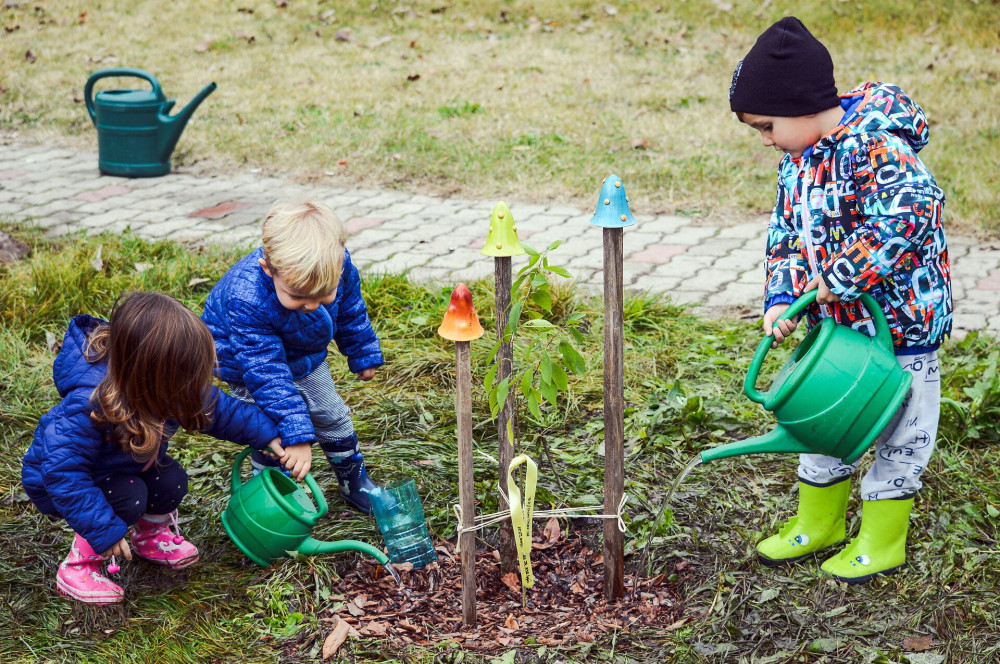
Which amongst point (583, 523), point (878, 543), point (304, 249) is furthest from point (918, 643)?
point (304, 249)

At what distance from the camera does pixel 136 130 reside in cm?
639

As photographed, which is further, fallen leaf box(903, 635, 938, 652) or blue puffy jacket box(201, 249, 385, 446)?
blue puffy jacket box(201, 249, 385, 446)

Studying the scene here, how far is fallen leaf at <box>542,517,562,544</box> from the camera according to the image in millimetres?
2838

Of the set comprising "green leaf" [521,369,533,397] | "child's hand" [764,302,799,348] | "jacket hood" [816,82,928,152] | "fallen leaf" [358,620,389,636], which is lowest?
"fallen leaf" [358,620,389,636]

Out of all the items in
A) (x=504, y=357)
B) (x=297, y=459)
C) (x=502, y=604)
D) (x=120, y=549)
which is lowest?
(x=502, y=604)

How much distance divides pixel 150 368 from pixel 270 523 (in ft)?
1.77

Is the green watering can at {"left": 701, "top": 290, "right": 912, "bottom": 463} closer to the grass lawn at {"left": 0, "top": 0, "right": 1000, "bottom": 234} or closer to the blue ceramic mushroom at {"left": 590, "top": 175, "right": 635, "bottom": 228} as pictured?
the blue ceramic mushroom at {"left": 590, "top": 175, "right": 635, "bottom": 228}

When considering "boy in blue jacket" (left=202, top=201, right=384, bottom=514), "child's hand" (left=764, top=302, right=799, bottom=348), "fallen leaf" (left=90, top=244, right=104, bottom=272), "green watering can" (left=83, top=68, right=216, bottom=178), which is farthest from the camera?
"green watering can" (left=83, top=68, right=216, bottom=178)

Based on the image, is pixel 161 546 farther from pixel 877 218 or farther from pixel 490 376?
pixel 877 218

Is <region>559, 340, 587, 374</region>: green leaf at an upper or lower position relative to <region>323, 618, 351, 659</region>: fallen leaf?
upper

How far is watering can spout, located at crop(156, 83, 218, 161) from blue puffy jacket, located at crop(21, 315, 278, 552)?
4.26 metres

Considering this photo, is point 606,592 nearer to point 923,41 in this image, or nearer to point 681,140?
point 681,140

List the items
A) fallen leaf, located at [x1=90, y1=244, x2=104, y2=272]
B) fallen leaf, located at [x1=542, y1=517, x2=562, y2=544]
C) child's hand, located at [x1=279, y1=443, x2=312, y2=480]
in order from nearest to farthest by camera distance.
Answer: child's hand, located at [x1=279, y1=443, x2=312, y2=480] < fallen leaf, located at [x1=542, y1=517, x2=562, y2=544] < fallen leaf, located at [x1=90, y1=244, x2=104, y2=272]

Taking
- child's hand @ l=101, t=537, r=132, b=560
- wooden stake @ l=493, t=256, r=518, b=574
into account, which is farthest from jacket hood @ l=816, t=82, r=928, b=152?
child's hand @ l=101, t=537, r=132, b=560
